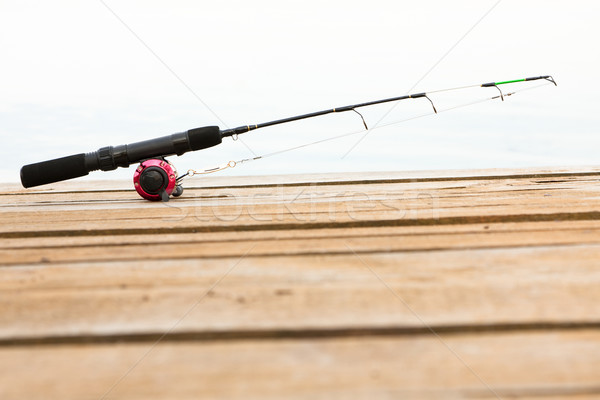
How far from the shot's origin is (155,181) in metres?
2.83

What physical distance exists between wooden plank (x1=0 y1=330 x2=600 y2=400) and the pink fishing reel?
1.84m

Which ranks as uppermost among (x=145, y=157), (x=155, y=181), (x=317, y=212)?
(x=145, y=157)

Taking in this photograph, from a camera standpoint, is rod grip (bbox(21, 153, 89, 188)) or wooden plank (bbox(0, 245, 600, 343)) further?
rod grip (bbox(21, 153, 89, 188))

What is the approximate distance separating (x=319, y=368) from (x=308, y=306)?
0.73 feet

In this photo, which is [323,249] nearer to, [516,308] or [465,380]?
[516,308]

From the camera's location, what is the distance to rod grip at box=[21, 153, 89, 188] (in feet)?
10.0

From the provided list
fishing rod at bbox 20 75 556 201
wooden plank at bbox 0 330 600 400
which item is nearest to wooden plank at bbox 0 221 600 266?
wooden plank at bbox 0 330 600 400

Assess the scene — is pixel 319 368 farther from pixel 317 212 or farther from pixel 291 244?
pixel 317 212

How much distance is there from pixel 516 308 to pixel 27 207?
2277 millimetres

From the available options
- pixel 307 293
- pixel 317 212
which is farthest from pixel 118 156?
pixel 307 293

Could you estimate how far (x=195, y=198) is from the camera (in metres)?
2.93

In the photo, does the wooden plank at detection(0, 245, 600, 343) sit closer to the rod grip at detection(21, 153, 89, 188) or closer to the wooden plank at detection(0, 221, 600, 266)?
the wooden plank at detection(0, 221, 600, 266)

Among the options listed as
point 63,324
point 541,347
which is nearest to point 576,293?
point 541,347

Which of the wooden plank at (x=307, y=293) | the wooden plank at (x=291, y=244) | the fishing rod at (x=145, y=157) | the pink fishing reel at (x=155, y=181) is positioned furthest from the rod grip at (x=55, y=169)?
the wooden plank at (x=307, y=293)
